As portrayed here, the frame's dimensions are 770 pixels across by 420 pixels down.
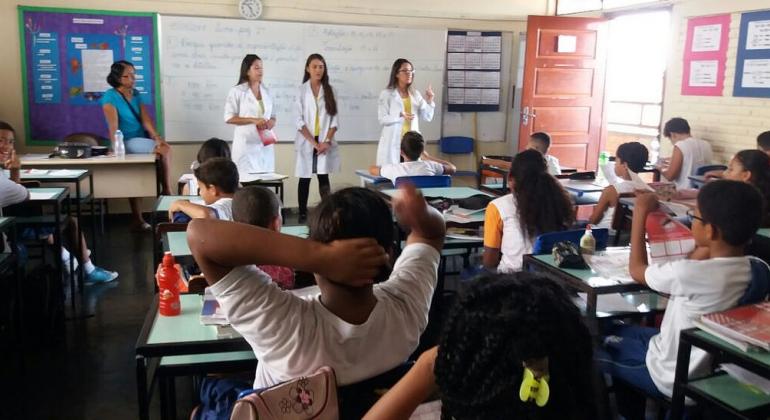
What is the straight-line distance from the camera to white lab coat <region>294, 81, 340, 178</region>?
19.3 ft

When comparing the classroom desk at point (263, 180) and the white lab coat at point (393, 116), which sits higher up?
the white lab coat at point (393, 116)

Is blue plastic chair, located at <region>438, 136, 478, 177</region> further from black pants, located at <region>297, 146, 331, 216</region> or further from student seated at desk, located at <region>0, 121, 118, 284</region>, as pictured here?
student seated at desk, located at <region>0, 121, 118, 284</region>

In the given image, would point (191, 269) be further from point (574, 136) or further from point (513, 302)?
point (574, 136)

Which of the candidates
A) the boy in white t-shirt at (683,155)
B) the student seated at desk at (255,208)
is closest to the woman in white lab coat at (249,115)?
the student seated at desk at (255,208)

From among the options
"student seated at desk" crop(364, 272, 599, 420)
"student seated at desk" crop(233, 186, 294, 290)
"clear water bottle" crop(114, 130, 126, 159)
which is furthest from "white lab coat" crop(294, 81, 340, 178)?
"student seated at desk" crop(364, 272, 599, 420)

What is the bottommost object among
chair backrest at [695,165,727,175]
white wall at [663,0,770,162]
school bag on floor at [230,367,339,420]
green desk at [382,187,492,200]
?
green desk at [382,187,492,200]

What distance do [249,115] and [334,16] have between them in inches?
56.0

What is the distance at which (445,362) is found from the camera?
0.83m

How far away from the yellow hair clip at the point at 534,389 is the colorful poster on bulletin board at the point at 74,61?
5813mm

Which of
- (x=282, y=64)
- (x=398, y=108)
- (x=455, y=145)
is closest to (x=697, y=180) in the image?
(x=398, y=108)

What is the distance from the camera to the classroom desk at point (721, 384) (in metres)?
1.75

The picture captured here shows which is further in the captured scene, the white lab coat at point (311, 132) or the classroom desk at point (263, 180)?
the white lab coat at point (311, 132)

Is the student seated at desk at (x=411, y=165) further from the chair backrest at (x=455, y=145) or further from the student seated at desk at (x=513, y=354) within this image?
the student seated at desk at (x=513, y=354)

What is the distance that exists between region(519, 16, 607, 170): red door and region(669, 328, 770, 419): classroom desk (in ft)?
16.2
